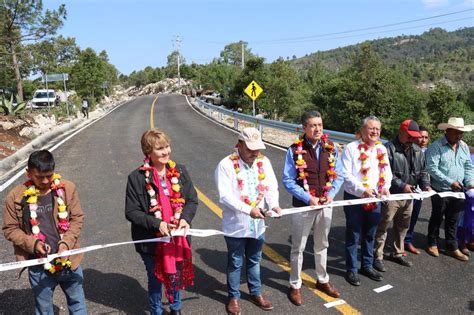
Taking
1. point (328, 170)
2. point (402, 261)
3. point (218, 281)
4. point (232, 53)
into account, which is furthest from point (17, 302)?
point (232, 53)

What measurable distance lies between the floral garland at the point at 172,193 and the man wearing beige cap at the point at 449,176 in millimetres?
3615

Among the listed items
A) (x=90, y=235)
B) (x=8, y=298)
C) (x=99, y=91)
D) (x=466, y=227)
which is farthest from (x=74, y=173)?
(x=99, y=91)

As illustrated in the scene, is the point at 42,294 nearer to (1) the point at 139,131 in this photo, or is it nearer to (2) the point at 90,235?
(2) the point at 90,235

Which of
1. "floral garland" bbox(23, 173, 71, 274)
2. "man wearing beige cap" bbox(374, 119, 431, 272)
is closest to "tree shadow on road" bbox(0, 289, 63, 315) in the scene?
"floral garland" bbox(23, 173, 71, 274)

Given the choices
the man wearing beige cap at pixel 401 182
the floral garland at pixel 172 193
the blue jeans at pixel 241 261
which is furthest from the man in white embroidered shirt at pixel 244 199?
the man wearing beige cap at pixel 401 182

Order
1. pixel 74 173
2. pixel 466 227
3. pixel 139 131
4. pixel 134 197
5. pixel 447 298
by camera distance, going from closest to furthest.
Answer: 1. pixel 134 197
2. pixel 447 298
3. pixel 466 227
4. pixel 74 173
5. pixel 139 131

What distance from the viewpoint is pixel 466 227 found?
Result: 5.39 metres

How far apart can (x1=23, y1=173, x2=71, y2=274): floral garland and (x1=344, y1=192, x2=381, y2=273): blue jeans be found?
3118 millimetres

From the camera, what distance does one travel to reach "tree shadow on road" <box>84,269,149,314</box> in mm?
4070

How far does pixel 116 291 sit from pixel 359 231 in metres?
2.95

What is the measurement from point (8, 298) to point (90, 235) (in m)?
1.78

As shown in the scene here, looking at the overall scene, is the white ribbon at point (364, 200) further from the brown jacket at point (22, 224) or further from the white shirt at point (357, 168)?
the brown jacket at point (22, 224)

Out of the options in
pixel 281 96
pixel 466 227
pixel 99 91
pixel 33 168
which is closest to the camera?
pixel 33 168

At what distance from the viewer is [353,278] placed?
4.47m
